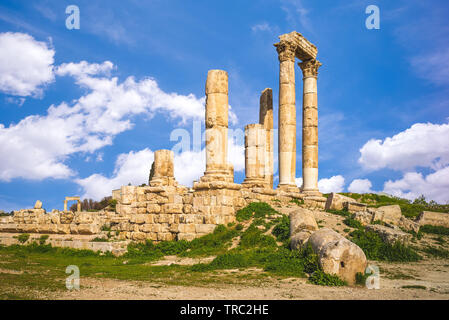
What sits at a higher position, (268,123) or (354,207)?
(268,123)

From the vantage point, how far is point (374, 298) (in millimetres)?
7238

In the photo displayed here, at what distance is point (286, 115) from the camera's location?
2517 centimetres

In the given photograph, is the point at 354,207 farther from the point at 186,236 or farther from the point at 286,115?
the point at 186,236

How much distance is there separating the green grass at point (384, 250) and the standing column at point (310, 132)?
39.0ft

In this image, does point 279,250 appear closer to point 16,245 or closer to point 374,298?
point 374,298

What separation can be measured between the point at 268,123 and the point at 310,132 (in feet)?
10.6

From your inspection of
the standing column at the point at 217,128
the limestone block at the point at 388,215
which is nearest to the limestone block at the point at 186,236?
the standing column at the point at 217,128

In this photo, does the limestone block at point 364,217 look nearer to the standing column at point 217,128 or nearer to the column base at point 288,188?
the standing column at point 217,128

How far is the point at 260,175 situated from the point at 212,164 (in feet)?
26.5

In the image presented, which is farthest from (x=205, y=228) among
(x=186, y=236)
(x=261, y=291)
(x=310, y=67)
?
(x=310, y=67)

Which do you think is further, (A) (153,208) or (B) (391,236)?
(A) (153,208)

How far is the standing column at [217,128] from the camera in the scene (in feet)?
57.6

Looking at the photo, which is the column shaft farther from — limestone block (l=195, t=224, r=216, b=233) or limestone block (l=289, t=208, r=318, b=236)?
limestone block (l=289, t=208, r=318, b=236)
